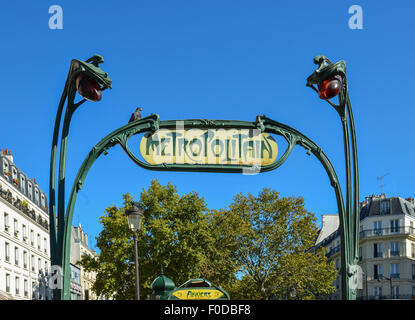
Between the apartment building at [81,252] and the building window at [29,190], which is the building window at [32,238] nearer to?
the building window at [29,190]

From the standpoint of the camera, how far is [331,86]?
761cm

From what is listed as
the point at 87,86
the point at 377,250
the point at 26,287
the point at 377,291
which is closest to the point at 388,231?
the point at 377,250

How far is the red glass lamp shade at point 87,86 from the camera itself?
24.0 feet

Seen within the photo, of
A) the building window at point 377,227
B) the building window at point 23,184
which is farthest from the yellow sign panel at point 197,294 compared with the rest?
the building window at point 377,227

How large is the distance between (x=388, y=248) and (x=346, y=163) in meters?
63.0

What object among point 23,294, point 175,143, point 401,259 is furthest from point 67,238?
point 401,259

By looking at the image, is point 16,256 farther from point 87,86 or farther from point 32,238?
point 87,86

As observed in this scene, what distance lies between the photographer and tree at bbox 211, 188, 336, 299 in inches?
1527

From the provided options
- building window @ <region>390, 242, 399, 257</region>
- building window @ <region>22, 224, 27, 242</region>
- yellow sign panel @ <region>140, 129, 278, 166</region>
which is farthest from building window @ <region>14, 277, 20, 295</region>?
yellow sign panel @ <region>140, 129, 278, 166</region>

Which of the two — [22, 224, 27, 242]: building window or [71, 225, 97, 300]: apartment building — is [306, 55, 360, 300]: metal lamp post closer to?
[22, 224, 27, 242]: building window

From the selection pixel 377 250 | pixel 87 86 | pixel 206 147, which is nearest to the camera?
pixel 87 86

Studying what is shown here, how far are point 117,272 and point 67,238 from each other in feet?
97.4
